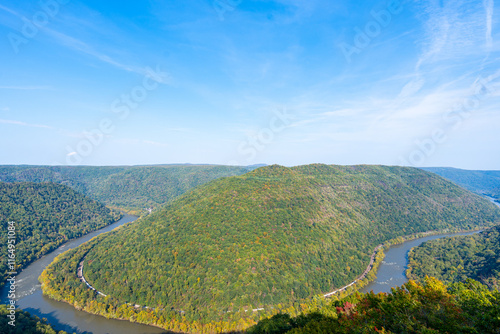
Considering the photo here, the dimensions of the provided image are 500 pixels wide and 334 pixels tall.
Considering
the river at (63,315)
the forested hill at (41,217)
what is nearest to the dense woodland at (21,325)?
the river at (63,315)

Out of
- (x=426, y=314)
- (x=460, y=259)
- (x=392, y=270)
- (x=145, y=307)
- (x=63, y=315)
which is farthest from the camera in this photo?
(x=392, y=270)

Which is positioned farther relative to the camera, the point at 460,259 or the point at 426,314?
the point at 460,259

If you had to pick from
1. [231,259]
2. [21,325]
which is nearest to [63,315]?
[21,325]

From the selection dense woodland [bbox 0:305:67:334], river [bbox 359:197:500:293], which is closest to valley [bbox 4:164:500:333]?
river [bbox 359:197:500:293]

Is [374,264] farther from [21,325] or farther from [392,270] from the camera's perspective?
[21,325]

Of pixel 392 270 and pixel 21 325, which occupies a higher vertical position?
pixel 21 325

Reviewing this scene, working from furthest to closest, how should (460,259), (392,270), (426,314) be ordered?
1. (392,270)
2. (460,259)
3. (426,314)
